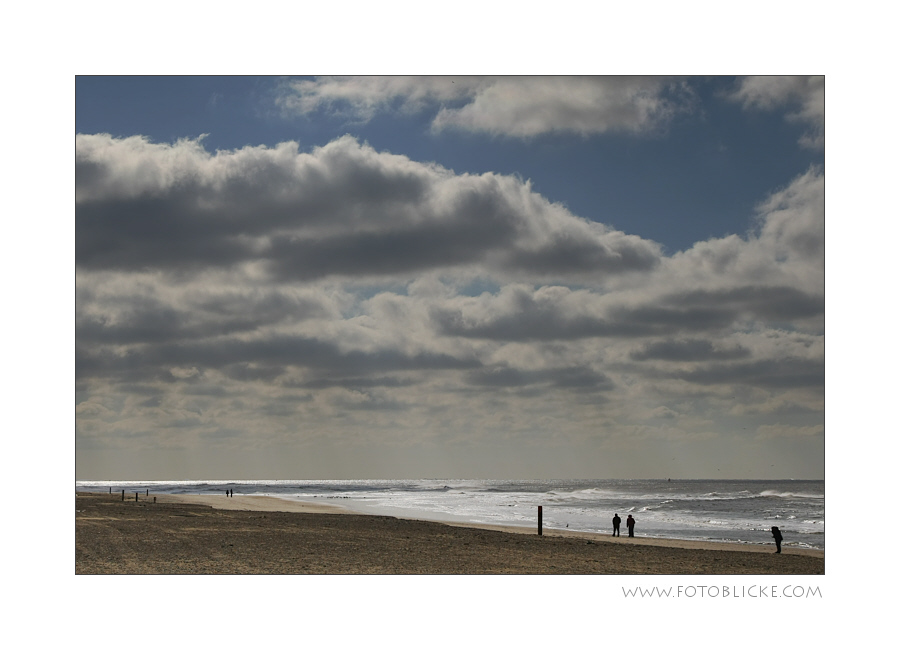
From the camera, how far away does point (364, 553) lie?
2339 cm

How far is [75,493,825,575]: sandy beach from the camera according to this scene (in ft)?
64.4

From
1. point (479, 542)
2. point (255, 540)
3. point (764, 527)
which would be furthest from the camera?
point (764, 527)

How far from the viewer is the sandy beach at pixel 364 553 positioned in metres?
19.6

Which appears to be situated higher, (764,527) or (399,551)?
(399,551)

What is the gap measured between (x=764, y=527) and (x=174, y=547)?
147 ft

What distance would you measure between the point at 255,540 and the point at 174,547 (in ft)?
12.0
